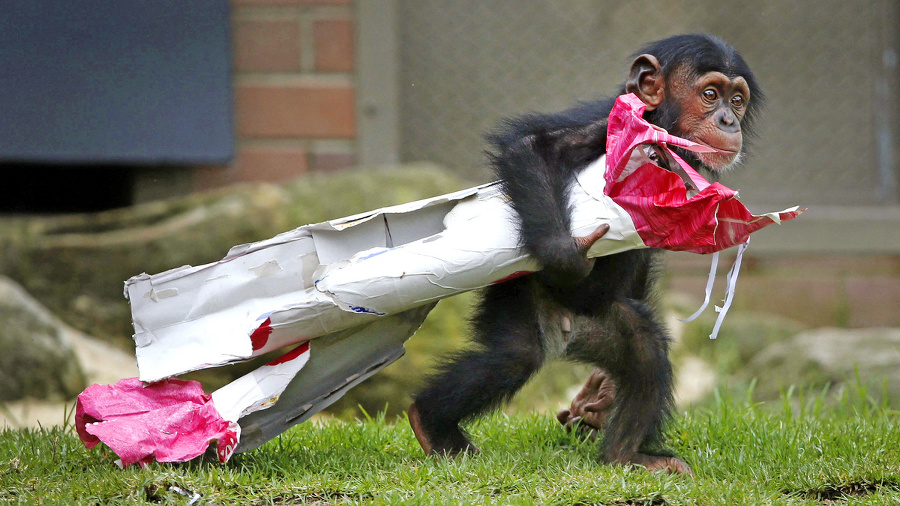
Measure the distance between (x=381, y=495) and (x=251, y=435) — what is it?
54 centimetres

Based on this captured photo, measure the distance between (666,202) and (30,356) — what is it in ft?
12.8

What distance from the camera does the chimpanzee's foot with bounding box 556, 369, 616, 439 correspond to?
3.59 meters

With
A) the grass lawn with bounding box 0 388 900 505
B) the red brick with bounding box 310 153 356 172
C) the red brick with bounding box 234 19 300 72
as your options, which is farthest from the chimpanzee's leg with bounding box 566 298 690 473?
the red brick with bounding box 234 19 300 72

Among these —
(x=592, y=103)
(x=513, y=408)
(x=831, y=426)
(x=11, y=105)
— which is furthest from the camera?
(x=11, y=105)

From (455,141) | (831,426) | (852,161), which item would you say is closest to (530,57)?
(455,141)

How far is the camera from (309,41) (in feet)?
22.1

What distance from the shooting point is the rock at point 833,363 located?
512cm

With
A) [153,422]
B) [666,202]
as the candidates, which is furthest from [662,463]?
[153,422]

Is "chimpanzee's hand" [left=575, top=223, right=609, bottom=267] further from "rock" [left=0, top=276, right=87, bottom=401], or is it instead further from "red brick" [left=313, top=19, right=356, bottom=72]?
"red brick" [left=313, top=19, right=356, bottom=72]

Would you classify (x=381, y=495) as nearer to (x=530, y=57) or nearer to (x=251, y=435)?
(x=251, y=435)

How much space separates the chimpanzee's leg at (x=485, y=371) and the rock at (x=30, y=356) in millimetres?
2840

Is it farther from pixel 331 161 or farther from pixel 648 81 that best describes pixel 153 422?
pixel 331 161

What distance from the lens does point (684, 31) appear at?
7.27m

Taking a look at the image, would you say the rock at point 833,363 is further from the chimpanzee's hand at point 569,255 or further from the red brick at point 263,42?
the red brick at point 263,42
